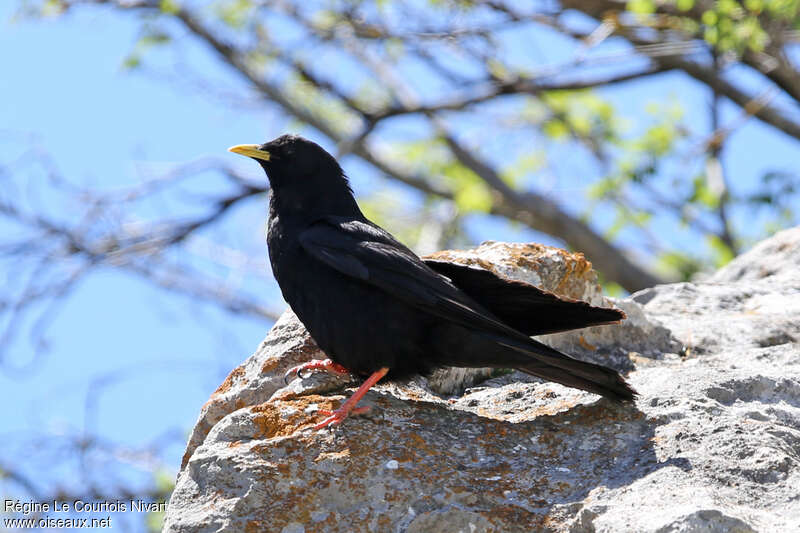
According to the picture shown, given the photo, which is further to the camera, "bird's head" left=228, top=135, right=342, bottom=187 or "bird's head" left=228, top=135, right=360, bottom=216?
"bird's head" left=228, top=135, right=342, bottom=187

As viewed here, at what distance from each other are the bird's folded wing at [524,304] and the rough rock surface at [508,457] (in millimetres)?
322

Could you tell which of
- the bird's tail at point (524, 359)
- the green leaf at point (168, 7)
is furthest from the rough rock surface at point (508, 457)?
the green leaf at point (168, 7)

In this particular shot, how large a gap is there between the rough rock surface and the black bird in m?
0.17

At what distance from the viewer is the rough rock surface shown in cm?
319

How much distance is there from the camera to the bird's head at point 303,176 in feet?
16.1

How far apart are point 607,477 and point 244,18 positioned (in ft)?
35.6

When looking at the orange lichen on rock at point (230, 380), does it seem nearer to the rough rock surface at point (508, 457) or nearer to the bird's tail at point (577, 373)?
the rough rock surface at point (508, 457)

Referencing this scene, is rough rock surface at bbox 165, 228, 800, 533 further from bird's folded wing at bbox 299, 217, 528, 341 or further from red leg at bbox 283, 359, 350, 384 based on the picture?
bird's folded wing at bbox 299, 217, 528, 341

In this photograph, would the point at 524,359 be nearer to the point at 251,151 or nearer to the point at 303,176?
the point at 303,176

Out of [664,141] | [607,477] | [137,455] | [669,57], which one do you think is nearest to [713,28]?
[669,57]

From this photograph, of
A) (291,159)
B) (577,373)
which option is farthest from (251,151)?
(577,373)

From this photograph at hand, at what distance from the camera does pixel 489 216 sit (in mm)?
12453

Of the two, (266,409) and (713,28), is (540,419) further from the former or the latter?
(713,28)

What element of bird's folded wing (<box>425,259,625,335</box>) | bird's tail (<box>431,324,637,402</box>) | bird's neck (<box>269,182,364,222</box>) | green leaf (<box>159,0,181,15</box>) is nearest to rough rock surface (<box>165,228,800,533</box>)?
bird's tail (<box>431,324,637,402</box>)
